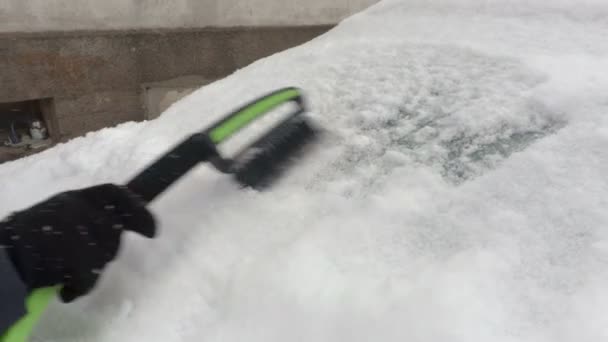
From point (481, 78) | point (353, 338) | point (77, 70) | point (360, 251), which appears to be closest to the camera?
point (353, 338)

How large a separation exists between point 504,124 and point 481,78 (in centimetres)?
22

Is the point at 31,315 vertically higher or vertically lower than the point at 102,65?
higher

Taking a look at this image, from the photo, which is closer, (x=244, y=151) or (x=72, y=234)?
(x=72, y=234)

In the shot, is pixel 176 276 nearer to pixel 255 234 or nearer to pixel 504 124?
pixel 255 234

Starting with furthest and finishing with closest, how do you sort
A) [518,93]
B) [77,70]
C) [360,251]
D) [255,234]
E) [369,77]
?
1. [77,70]
2. [369,77]
3. [518,93]
4. [255,234]
5. [360,251]

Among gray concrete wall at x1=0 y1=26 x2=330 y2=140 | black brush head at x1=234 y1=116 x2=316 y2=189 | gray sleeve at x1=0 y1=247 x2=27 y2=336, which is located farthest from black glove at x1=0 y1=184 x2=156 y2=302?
gray concrete wall at x1=0 y1=26 x2=330 y2=140

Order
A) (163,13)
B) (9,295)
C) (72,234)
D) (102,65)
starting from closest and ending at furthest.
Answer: (9,295), (72,234), (102,65), (163,13)

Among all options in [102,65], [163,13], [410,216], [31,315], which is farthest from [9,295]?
[163,13]

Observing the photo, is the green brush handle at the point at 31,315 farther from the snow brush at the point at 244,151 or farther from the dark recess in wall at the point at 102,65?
the dark recess in wall at the point at 102,65

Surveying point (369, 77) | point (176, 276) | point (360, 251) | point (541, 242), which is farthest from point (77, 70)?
point (541, 242)

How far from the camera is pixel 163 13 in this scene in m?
3.56

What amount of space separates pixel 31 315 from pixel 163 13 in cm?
322

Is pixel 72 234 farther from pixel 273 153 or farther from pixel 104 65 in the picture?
pixel 104 65

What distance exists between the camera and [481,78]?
126cm
